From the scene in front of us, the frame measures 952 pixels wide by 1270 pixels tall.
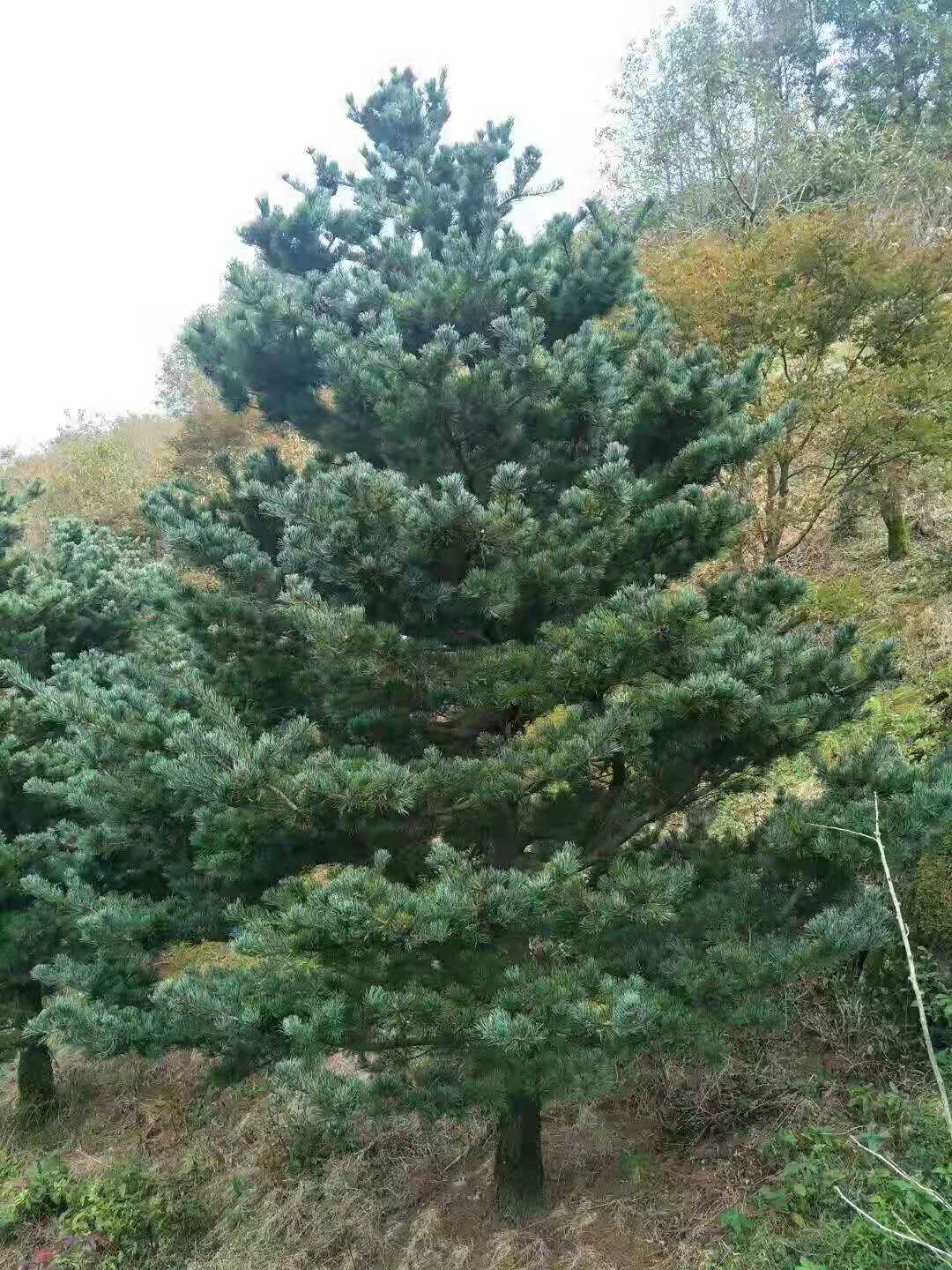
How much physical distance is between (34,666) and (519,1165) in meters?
6.74

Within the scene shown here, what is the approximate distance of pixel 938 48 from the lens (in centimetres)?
2311

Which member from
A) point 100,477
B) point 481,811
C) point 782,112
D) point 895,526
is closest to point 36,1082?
point 481,811

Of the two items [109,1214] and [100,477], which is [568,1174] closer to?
[109,1214]

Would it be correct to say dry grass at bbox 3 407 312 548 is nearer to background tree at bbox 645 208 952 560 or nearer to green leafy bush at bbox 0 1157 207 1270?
background tree at bbox 645 208 952 560

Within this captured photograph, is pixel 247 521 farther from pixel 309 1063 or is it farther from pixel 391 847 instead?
pixel 309 1063

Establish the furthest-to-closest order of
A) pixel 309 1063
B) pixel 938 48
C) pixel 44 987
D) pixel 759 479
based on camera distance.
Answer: pixel 938 48
pixel 759 479
pixel 44 987
pixel 309 1063

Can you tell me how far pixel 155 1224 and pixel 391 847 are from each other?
12.3ft

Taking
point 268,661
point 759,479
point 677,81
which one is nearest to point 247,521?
point 268,661

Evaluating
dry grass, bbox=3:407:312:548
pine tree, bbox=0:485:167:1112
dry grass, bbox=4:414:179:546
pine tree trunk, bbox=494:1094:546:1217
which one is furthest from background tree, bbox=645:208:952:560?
dry grass, bbox=4:414:179:546

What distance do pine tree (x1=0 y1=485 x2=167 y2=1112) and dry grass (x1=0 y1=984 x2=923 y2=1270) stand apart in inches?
72.9

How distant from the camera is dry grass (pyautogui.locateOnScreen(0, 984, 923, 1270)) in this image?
4863 mm

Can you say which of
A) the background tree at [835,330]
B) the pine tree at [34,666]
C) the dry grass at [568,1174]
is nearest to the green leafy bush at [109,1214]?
the dry grass at [568,1174]

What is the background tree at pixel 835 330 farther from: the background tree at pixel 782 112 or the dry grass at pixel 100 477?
the dry grass at pixel 100 477

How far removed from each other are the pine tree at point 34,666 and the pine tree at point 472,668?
5.40 ft
